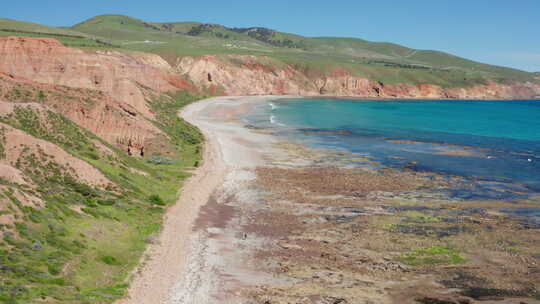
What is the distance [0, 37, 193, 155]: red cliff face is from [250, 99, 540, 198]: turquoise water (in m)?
23.2

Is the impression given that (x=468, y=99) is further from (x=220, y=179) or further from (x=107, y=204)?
(x=107, y=204)

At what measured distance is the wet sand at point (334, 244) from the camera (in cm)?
2116

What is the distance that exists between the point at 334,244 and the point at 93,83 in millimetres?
59130

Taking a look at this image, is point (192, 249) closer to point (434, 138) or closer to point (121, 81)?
point (121, 81)

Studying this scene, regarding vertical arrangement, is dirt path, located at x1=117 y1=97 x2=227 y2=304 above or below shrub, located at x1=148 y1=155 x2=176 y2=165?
below

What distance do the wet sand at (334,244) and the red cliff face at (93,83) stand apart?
10.8 m

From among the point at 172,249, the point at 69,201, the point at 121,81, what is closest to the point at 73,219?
the point at 69,201

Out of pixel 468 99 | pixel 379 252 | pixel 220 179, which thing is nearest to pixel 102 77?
pixel 220 179

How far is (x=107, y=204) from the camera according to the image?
1145 inches

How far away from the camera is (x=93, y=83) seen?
2936 inches

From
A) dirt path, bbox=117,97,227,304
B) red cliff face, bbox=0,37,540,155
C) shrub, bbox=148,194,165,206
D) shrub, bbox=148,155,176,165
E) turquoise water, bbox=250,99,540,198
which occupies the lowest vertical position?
dirt path, bbox=117,97,227,304

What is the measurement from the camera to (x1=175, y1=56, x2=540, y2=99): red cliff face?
140m

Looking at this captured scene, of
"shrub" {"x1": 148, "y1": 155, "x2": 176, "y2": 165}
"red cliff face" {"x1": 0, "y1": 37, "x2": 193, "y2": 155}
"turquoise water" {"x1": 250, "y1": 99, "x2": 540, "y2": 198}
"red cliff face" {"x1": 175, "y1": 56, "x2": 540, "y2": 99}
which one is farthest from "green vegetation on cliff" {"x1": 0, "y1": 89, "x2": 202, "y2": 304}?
"red cliff face" {"x1": 175, "y1": 56, "x2": 540, "y2": 99}

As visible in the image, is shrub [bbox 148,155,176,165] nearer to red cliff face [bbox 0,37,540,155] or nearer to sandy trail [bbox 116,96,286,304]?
red cliff face [bbox 0,37,540,155]
